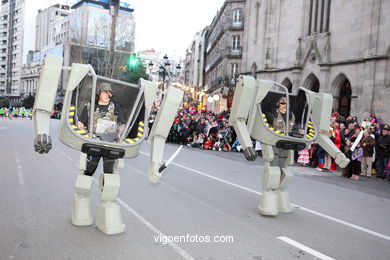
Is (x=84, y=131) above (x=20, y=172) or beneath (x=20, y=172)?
above

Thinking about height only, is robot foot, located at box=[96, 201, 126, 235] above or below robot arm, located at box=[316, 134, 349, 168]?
below

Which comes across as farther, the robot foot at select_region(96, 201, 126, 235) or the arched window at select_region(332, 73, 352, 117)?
the arched window at select_region(332, 73, 352, 117)

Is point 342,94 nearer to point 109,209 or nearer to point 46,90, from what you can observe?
point 109,209

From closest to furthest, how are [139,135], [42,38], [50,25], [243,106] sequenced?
1. [139,135]
2. [243,106]
3. [50,25]
4. [42,38]

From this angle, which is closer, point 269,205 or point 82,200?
point 82,200

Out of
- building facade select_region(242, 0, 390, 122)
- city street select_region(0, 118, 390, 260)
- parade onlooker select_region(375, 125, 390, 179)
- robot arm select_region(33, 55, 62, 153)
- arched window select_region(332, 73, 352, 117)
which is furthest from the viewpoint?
arched window select_region(332, 73, 352, 117)

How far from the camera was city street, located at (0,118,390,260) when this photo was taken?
15.6ft

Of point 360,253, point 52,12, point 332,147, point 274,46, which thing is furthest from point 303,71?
point 52,12

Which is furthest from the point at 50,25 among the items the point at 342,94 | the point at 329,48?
the point at 342,94

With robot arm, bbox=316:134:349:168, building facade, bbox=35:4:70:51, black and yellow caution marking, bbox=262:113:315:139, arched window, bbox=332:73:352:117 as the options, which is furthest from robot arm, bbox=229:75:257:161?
building facade, bbox=35:4:70:51

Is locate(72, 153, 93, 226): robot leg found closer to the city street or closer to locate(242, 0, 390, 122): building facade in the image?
the city street

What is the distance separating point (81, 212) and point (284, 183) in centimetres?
362

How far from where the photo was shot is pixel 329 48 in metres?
25.6

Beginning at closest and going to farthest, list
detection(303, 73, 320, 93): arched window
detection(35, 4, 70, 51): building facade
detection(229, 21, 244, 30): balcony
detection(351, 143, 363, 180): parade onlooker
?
detection(351, 143, 363, 180): parade onlooker < detection(303, 73, 320, 93): arched window < detection(229, 21, 244, 30): balcony < detection(35, 4, 70, 51): building facade
